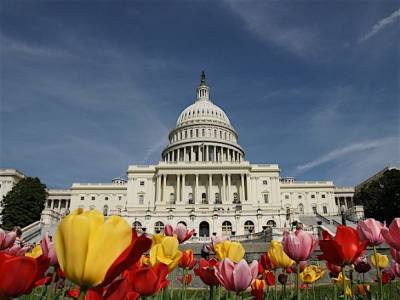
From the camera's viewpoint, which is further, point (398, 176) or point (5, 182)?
point (5, 182)

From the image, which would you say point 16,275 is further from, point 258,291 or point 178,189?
point 178,189

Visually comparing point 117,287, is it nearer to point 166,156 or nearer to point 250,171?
point 250,171

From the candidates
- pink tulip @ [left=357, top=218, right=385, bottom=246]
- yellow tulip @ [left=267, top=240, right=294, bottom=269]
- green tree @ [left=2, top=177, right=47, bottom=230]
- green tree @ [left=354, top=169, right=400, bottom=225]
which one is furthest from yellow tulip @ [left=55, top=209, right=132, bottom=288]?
green tree @ [left=2, top=177, right=47, bottom=230]

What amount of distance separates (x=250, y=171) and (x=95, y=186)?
41149mm

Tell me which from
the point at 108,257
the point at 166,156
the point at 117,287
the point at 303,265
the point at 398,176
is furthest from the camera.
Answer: the point at 166,156

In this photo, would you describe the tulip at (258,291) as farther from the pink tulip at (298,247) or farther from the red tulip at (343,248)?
the red tulip at (343,248)

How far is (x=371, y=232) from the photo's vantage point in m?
2.89

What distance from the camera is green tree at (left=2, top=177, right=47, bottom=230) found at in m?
61.2

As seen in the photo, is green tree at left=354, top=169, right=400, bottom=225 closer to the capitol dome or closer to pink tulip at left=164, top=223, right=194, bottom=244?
the capitol dome

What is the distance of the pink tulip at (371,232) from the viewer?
9.37 ft

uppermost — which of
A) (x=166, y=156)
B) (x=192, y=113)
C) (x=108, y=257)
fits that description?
(x=192, y=113)

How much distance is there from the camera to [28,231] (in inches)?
1906

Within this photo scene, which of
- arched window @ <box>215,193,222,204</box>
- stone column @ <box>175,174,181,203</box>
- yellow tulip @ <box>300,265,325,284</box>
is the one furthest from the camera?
stone column @ <box>175,174,181,203</box>

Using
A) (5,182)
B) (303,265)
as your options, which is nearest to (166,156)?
(5,182)
